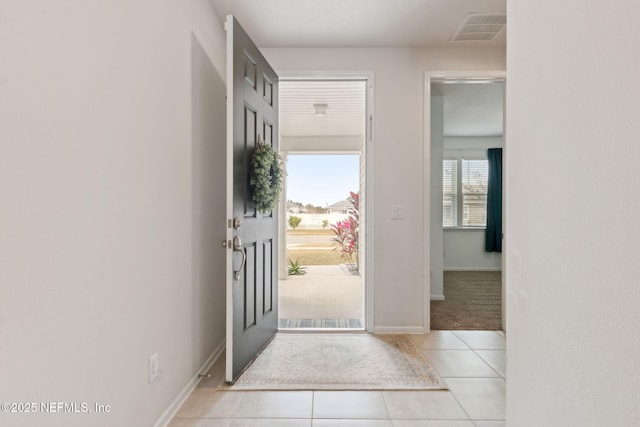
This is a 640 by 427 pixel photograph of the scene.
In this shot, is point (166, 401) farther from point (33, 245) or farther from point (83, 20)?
point (83, 20)

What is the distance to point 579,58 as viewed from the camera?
858 mm

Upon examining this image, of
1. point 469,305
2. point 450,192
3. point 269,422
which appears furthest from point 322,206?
point 269,422

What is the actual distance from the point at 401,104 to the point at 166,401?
2.80m

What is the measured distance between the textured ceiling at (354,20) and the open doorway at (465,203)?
19.3 inches

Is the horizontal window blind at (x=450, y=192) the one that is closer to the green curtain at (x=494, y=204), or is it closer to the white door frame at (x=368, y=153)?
the green curtain at (x=494, y=204)

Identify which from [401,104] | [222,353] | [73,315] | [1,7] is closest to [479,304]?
[401,104]

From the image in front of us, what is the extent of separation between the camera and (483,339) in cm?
305

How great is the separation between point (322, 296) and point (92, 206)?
3.77m

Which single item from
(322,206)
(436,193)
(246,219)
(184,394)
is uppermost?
(436,193)

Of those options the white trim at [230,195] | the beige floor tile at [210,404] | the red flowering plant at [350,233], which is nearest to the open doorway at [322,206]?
the red flowering plant at [350,233]

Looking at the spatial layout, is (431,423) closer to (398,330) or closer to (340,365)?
(340,365)

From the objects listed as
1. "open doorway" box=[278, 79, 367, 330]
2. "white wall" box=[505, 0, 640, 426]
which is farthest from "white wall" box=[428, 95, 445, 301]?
"white wall" box=[505, 0, 640, 426]

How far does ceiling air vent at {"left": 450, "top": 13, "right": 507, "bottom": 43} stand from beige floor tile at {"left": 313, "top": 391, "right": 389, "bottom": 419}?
2.72 m

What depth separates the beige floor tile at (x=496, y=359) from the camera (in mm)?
2451
